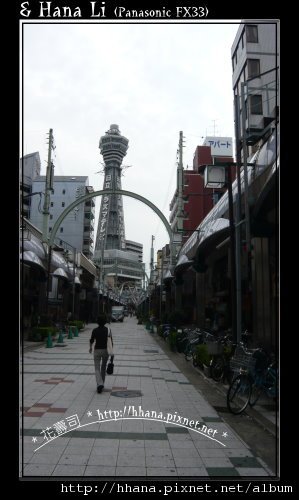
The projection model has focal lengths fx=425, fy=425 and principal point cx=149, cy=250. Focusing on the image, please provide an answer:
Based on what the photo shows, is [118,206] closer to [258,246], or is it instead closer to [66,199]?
[66,199]

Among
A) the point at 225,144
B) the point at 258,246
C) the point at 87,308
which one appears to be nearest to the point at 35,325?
the point at 258,246

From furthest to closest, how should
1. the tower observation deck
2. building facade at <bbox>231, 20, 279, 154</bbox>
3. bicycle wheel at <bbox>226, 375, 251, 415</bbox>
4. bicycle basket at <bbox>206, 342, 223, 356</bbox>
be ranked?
the tower observation deck < bicycle basket at <bbox>206, 342, 223, 356</bbox> < building facade at <bbox>231, 20, 279, 154</bbox> < bicycle wheel at <bbox>226, 375, 251, 415</bbox>

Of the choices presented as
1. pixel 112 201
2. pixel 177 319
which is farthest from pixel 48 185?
pixel 112 201

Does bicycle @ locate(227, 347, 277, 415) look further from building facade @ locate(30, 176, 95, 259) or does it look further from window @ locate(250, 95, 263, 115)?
building facade @ locate(30, 176, 95, 259)

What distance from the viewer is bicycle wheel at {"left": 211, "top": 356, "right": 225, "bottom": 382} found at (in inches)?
454

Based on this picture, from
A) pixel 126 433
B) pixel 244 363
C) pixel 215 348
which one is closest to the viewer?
pixel 126 433

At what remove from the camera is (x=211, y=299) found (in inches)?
901

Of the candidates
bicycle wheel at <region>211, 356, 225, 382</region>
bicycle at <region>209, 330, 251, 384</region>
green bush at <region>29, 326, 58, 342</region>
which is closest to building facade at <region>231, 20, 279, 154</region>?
bicycle at <region>209, 330, 251, 384</region>

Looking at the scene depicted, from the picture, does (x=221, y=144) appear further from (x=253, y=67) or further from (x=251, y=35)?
(x=251, y=35)

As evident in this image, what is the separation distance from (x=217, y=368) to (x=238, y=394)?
3.64m

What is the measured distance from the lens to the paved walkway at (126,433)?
479 centimetres

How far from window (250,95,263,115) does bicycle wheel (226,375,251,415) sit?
26.3 feet

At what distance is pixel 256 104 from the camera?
1329cm

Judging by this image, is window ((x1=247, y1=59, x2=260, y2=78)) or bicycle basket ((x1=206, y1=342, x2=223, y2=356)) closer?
bicycle basket ((x1=206, y1=342, x2=223, y2=356))
